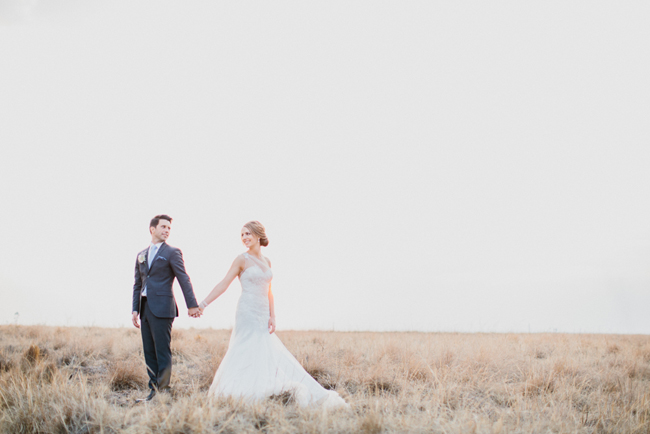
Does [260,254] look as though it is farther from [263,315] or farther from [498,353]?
[498,353]

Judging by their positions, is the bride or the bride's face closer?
the bride

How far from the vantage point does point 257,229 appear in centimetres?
625

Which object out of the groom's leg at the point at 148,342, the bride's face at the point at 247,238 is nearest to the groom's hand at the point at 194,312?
the groom's leg at the point at 148,342

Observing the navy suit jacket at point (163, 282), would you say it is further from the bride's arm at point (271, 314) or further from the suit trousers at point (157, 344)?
the bride's arm at point (271, 314)

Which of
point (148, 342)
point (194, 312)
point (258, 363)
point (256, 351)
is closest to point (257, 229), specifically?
point (194, 312)

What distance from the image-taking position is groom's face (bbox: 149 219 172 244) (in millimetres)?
6329

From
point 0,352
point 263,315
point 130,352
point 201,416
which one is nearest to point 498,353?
point 263,315

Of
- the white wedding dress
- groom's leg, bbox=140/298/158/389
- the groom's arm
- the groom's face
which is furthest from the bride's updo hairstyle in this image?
groom's leg, bbox=140/298/158/389

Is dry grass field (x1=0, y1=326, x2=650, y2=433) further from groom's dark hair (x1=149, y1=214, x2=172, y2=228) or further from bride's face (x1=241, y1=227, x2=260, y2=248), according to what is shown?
groom's dark hair (x1=149, y1=214, x2=172, y2=228)

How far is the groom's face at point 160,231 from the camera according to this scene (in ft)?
20.8

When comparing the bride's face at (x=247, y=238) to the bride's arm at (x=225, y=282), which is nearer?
the bride's arm at (x=225, y=282)

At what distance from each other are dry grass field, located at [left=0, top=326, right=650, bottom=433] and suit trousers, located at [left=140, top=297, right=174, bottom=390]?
1.17ft

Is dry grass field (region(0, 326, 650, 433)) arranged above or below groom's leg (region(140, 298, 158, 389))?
below

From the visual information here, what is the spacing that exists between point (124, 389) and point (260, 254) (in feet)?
11.4
